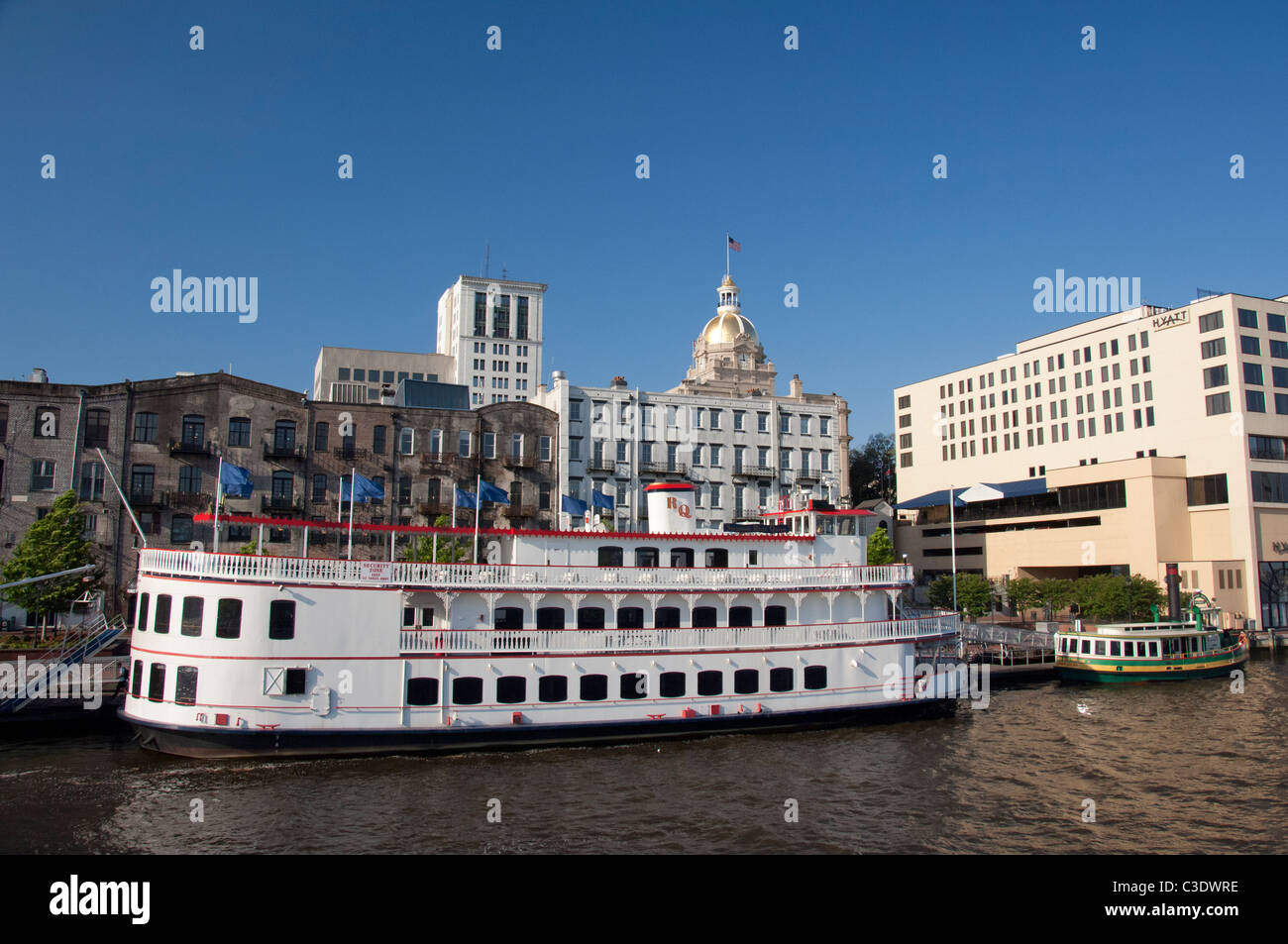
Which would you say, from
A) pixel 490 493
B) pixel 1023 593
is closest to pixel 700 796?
pixel 490 493

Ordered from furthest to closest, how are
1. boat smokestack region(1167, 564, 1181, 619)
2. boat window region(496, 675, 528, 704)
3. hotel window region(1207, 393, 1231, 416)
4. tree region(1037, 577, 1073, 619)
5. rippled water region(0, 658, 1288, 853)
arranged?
hotel window region(1207, 393, 1231, 416)
tree region(1037, 577, 1073, 619)
boat smokestack region(1167, 564, 1181, 619)
boat window region(496, 675, 528, 704)
rippled water region(0, 658, 1288, 853)

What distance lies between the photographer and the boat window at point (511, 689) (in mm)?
26984

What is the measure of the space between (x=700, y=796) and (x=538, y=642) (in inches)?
301

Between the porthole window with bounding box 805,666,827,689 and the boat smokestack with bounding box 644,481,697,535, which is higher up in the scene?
the boat smokestack with bounding box 644,481,697,535

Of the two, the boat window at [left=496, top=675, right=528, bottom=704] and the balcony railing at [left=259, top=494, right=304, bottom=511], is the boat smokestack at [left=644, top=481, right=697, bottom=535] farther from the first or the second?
the balcony railing at [left=259, top=494, right=304, bottom=511]

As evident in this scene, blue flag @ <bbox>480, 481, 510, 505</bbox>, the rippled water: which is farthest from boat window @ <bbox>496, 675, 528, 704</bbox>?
blue flag @ <bbox>480, 481, 510, 505</bbox>

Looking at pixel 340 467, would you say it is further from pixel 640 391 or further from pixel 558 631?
→ pixel 558 631

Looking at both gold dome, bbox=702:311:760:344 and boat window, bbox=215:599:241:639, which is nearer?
boat window, bbox=215:599:241:639

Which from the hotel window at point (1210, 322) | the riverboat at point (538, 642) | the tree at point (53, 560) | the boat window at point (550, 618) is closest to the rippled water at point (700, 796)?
the riverboat at point (538, 642)

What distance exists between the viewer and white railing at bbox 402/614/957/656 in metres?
26.6

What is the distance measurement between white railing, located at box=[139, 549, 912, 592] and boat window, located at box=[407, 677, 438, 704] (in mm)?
2946

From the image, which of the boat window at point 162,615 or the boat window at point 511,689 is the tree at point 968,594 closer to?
the boat window at point 511,689

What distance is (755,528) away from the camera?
115 ft

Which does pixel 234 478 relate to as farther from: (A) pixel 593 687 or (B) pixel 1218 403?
(B) pixel 1218 403
